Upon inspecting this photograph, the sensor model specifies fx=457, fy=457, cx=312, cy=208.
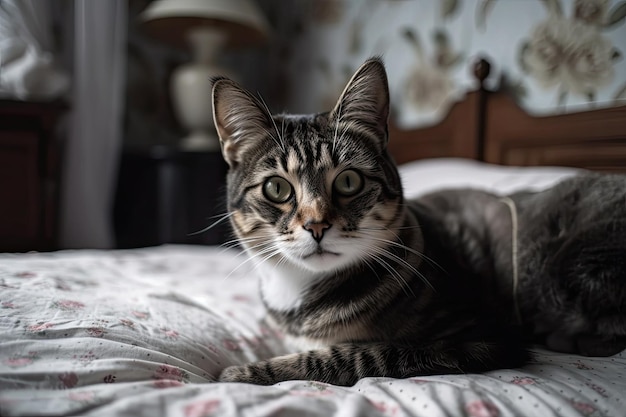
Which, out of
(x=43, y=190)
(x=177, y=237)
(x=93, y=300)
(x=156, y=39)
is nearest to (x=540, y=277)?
(x=93, y=300)

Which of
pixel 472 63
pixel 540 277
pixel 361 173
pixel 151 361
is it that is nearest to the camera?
pixel 151 361

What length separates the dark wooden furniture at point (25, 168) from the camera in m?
1.78

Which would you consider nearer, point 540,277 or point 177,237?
point 540,277

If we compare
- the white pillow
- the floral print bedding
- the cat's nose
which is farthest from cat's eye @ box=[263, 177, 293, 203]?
the white pillow

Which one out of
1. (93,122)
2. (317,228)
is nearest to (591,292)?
(317,228)

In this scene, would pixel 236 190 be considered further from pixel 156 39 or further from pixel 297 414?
pixel 156 39

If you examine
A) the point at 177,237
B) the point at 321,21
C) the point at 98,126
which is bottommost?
the point at 177,237

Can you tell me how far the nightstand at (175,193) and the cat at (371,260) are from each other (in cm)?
116

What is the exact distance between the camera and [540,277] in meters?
0.96

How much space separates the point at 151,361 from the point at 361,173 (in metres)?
0.48

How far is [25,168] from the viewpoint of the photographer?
71.6 inches

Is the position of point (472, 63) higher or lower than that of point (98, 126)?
higher

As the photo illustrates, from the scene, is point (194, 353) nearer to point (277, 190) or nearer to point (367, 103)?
point (277, 190)

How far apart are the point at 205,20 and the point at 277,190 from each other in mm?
1680
